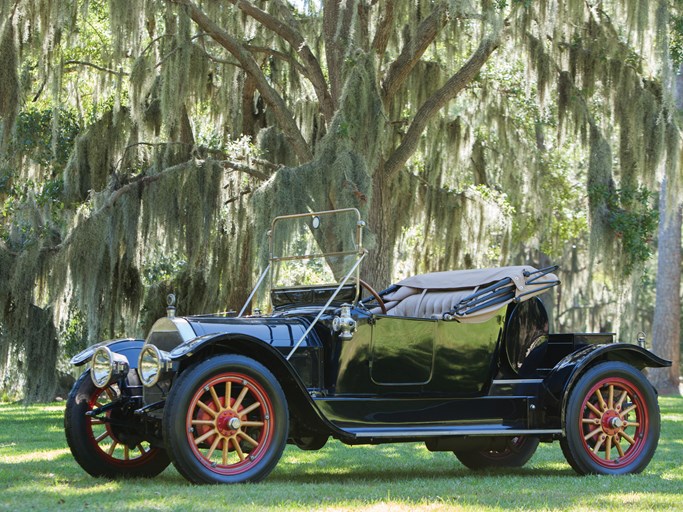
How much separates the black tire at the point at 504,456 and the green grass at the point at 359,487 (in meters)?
0.08

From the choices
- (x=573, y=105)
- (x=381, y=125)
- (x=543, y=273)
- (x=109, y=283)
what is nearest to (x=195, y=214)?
(x=109, y=283)

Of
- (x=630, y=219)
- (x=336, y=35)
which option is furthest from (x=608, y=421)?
(x=630, y=219)

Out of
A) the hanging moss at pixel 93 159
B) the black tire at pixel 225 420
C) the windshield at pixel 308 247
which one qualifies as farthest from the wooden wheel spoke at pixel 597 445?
the hanging moss at pixel 93 159

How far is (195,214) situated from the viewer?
12.6 m

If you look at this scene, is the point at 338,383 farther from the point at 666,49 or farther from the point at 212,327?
the point at 666,49

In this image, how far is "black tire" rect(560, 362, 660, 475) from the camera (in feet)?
22.7

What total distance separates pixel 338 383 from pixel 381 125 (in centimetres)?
499

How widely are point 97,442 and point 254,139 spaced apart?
27.5 feet

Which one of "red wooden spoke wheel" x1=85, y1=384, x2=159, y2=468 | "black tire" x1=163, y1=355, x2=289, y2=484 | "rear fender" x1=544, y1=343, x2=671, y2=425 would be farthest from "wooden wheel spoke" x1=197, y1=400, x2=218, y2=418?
"rear fender" x1=544, y1=343, x2=671, y2=425

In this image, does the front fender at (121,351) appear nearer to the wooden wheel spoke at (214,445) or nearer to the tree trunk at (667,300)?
the wooden wheel spoke at (214,445)

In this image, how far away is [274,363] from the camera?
6.18 metres

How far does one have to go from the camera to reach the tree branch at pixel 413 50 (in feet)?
38.5

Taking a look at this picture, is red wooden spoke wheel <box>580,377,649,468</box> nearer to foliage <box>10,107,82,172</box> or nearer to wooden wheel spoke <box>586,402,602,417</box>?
wooden wheel spoke <box>586,402,602,417</box>

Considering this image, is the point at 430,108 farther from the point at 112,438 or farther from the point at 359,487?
the point at 359,487
